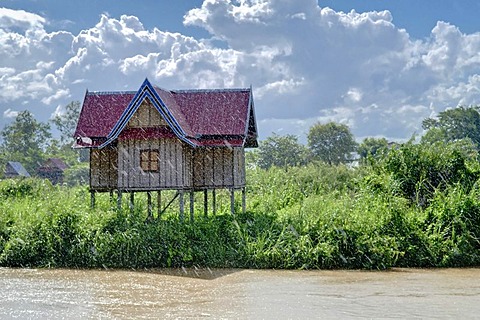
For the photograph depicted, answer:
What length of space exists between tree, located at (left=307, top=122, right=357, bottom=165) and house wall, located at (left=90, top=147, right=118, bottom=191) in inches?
1060

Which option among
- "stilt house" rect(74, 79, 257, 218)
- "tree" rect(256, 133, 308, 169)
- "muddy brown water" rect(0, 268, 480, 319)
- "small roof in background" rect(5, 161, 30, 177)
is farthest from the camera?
"small roof in background" rect(5, 161, 30, 177)

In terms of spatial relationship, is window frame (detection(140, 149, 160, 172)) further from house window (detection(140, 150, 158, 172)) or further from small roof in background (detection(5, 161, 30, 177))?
small roof in background (detection(5, 161, 30, 177))

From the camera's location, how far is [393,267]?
52.5 feet

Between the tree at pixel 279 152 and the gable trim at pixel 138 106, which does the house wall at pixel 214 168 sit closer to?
the gable trim at pixel 138 106

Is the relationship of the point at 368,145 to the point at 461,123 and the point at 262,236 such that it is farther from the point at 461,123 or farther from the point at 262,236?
the point at 262,236

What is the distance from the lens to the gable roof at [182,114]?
18.1 meters

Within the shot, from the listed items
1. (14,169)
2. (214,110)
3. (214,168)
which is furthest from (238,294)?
(14,169)

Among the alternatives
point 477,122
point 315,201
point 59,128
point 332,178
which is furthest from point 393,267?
point 59,128

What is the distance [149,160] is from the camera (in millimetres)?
18328

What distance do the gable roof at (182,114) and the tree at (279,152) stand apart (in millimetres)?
22424

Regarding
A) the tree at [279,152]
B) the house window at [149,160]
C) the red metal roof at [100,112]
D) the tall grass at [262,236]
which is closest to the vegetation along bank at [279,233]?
the tall grass at [262,236]

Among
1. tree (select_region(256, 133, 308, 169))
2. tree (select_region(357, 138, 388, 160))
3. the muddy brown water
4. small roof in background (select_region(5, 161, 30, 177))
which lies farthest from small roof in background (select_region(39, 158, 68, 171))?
the muddy brown water

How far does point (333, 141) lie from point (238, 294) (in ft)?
109

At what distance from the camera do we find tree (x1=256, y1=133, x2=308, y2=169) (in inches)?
1706
